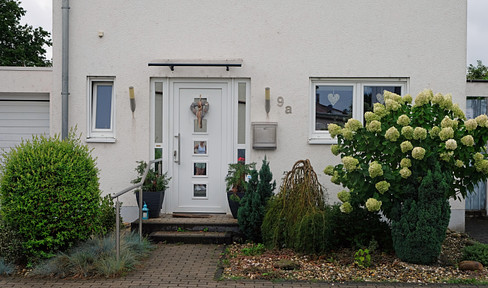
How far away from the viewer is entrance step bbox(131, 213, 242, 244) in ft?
26.9

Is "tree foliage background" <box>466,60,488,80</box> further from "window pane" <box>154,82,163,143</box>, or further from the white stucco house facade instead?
"window pane" <box>154,82,163,143</box>

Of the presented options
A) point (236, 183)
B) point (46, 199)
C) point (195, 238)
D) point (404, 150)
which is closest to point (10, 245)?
point (46, 199)

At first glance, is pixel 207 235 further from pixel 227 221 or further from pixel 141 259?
pixel 141 259

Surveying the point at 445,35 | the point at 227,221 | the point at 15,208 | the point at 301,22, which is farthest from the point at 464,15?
the point at 15,208

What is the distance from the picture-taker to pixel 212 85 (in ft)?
30.8

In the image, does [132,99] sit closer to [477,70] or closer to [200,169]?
[200,169]

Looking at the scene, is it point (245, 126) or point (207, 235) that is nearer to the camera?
point (207, 235)

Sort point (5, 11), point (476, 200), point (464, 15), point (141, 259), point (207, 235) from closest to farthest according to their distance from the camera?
point (141, 259) → point (207, 235) → point (464, 15) → point (476, 200) → point (5, 11)

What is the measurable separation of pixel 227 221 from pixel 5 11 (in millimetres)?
29429

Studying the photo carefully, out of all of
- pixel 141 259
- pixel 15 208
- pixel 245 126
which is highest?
pixel 245 126

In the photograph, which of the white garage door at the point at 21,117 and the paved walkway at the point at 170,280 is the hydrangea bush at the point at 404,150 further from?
the white garage door at the point at 21,117

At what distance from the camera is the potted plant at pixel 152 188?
8.81m

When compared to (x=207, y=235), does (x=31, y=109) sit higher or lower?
higher

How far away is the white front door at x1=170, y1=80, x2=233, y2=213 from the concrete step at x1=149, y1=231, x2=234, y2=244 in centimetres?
108
